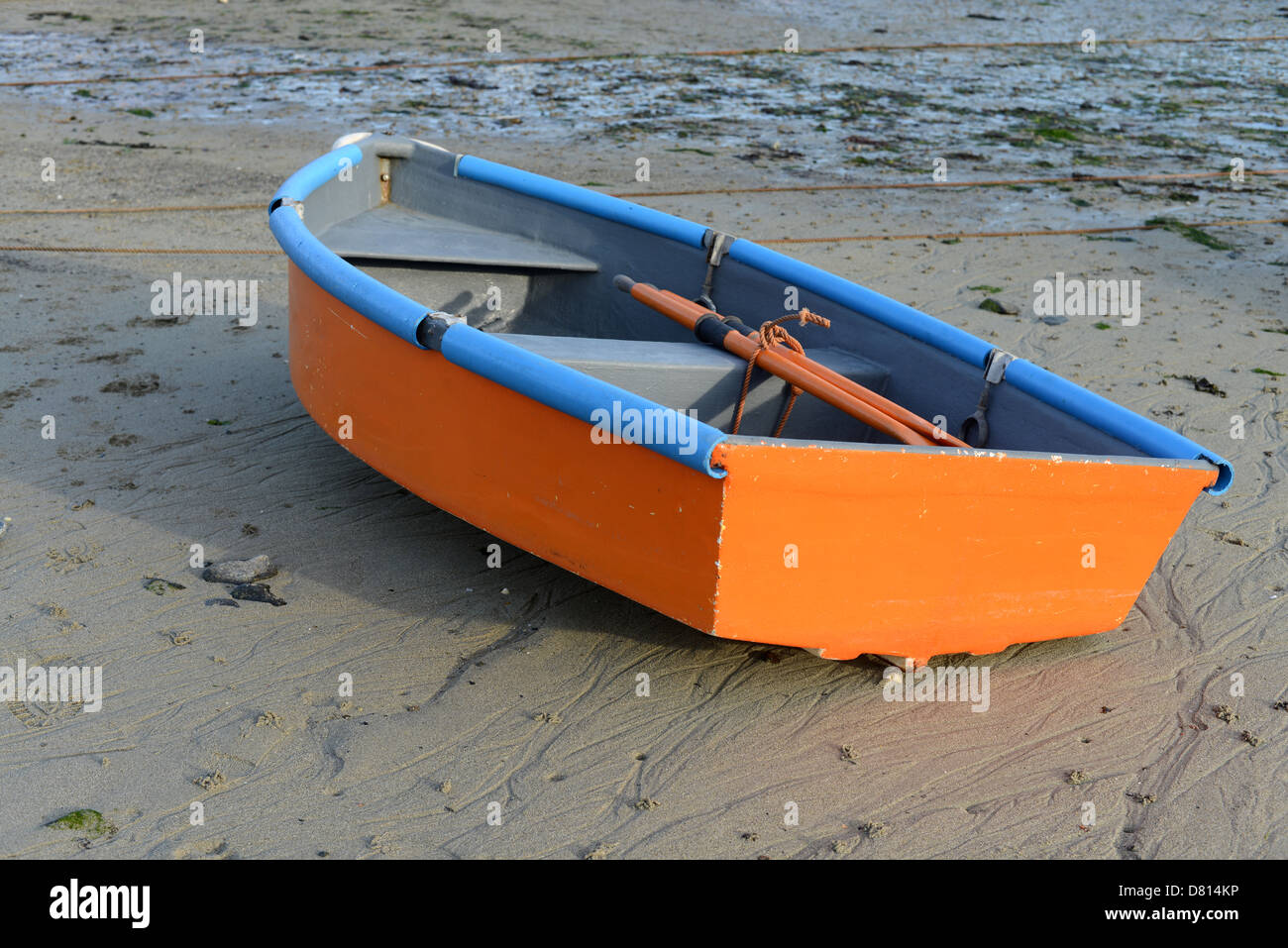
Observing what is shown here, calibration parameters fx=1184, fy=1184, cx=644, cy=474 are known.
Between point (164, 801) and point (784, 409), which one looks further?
point (784, 409)

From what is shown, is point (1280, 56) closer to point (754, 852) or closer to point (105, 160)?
point (105, 160)

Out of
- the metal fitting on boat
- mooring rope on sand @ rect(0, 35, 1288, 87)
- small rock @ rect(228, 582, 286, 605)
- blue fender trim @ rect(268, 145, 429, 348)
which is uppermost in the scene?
mooring rope on sand @ rect(0, 35, 1288, 87)

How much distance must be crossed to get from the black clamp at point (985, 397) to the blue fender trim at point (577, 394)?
3.70ft

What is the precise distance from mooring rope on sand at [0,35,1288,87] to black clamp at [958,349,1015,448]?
8705 millimetres

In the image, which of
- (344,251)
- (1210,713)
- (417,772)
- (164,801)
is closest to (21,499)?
(344,251)

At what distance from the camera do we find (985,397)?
3828mm

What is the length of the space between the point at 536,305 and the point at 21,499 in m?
2.15

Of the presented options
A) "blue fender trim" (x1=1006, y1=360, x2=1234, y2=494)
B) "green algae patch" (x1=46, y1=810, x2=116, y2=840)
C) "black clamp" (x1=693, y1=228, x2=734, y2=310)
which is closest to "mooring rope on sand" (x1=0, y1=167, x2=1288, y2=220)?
"black clamp" (x1=693, y1=228, x2=734, y2=310)

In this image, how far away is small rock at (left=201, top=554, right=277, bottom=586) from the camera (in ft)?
12.6

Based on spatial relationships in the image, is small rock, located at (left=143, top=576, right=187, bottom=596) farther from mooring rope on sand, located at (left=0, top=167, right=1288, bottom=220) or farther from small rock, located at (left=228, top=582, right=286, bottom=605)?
mooring rope on sand, located at (left=0, top=167, right=1288, bottom=220)

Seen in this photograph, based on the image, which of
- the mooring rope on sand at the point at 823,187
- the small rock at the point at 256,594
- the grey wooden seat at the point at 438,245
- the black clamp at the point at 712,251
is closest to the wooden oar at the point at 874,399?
the black clamp at the point at 712,251

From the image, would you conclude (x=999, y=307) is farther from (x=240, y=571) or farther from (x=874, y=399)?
(x=240, y=571)

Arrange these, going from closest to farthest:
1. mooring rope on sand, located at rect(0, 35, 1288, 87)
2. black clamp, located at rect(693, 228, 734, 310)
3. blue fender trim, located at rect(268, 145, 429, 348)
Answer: blue fender trim, located at rect(268, 145, 429, 348), black clamp, located at rect(693, 228, 734, 310), mooring rope on sand, located at rect(0, 35, 1288, 87)

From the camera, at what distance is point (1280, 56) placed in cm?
1353
